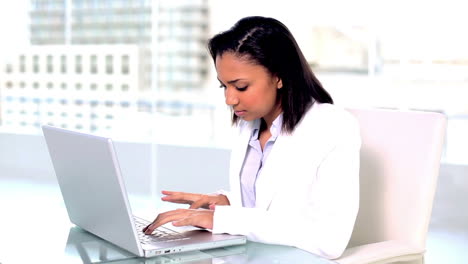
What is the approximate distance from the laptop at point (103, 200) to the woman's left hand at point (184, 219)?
0.06ft

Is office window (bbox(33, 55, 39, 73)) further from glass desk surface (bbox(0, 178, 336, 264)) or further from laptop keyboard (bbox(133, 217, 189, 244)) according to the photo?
laptop keyboard (bbox(133, 217, 189, 244))

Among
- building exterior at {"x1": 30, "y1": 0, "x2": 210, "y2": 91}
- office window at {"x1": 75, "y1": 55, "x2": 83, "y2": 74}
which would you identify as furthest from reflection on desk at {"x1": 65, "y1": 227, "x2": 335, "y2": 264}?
office window at {"x1": 75, "y1": 55, "x2": 83, "y2": 74}

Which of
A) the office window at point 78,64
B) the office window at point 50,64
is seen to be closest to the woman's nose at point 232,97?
the office window at point 78,64

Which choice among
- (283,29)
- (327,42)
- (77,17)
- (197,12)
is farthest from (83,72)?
(283,29)

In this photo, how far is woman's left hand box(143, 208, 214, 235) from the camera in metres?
1.52

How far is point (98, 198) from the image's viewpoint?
4.84 ft

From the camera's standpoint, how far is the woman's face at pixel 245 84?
5.53ft

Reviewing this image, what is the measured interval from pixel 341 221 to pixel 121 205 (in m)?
0.48

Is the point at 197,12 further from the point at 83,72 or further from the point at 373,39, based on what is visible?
the point at 373,39

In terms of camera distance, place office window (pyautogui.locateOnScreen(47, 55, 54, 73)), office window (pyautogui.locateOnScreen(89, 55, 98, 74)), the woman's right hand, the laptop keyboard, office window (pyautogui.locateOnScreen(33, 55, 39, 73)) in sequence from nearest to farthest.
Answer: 1. the laptop keyboard
2. the woman's right hand
3. office window (pyautogui.locateOnScreen(89, 55, 98, 74))
4. office window (pyautogui.locateOnScreen(47, 55, 54, 73))
5. office window (pyautogui.locateOnScreen(33, 55, 39, 73))

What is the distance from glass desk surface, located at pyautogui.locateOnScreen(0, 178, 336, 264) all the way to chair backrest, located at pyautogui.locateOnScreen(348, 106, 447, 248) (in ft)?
1.30

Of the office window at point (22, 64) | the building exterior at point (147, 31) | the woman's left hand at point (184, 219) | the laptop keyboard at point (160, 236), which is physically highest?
the woman's left hand at point (184, 219)

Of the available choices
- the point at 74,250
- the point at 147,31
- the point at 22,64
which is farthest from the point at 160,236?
the point at 22,64

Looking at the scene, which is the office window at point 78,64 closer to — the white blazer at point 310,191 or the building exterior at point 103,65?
the building exterior at point 103,65
